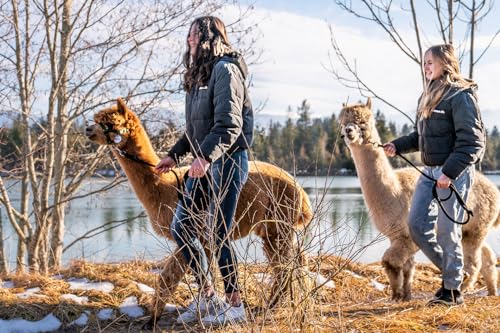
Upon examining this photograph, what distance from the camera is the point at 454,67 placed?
466cm

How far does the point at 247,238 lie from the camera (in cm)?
470

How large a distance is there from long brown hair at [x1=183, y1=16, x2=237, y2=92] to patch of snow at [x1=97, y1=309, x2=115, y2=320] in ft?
6.47

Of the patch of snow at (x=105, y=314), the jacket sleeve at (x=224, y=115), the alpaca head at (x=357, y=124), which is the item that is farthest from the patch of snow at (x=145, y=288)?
the alpaca head at (x=357, y=124)

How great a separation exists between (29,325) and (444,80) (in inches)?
141

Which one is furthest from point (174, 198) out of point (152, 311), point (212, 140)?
point (212, 140)

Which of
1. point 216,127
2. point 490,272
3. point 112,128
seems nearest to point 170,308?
point 112,128

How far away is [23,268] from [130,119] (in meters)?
3.76

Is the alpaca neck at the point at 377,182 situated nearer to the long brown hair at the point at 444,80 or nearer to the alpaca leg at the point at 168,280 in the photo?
the long brown hair at the point at 444,80

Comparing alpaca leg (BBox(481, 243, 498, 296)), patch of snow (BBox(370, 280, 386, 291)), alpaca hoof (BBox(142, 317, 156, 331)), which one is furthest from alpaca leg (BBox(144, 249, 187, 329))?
alpaca leg (BBox(481, 243, 498, 296))

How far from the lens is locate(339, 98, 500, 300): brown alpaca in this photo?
5.30 metres

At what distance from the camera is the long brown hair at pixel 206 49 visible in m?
4.15

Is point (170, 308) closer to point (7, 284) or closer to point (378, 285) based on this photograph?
point (7, 284)

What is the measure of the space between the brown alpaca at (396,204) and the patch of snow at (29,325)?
2731 mm

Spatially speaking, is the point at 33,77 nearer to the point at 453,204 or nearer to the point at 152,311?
the point at 152,311
